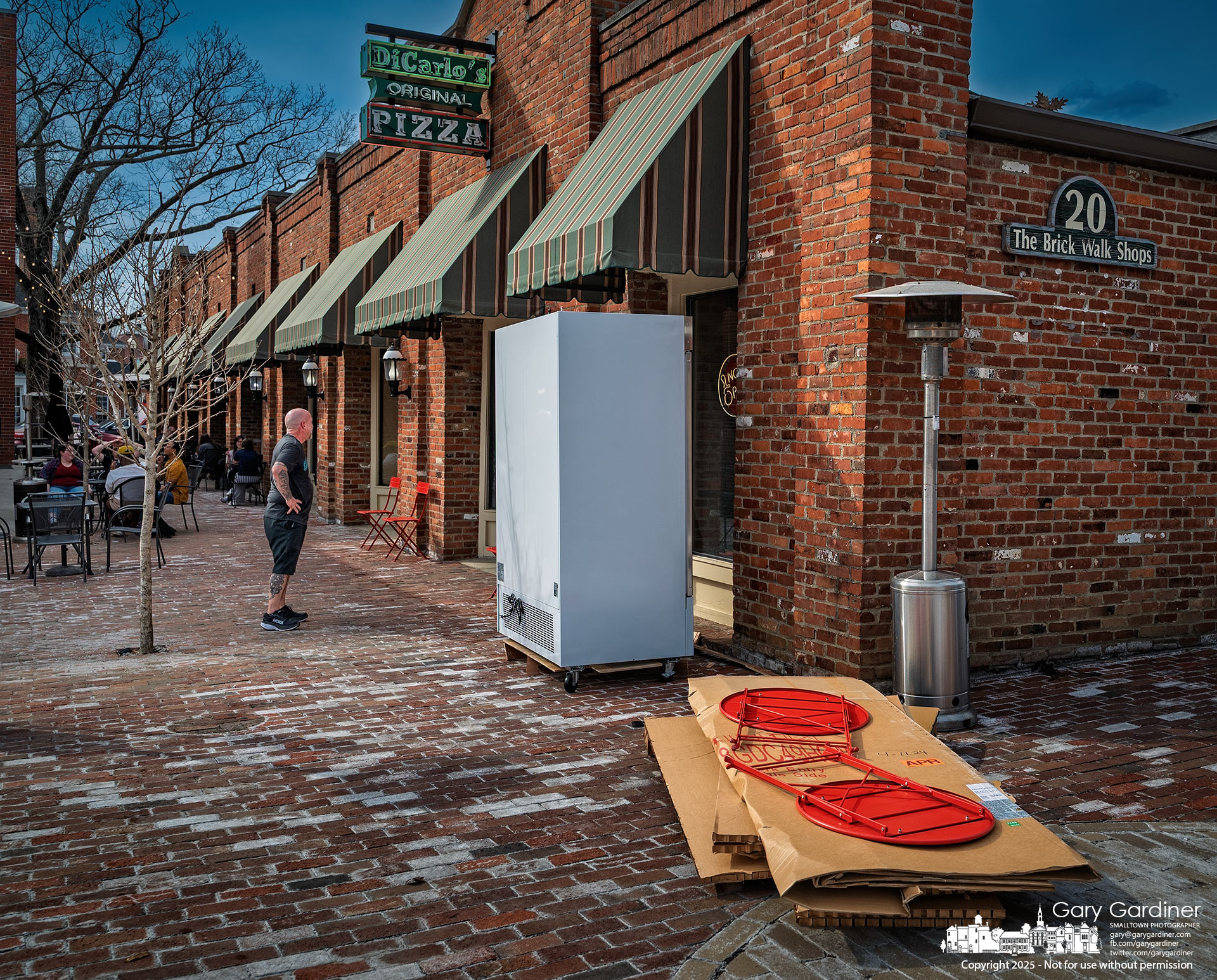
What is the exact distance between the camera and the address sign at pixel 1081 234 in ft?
23.3

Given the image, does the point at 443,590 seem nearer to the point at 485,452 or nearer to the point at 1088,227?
the point at 485,452

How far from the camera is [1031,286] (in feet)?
23.8

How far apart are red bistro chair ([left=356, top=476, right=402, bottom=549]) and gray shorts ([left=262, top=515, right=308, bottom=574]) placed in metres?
5.22

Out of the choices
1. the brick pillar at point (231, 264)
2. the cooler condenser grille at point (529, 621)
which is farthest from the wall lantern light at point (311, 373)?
the cooler condenser grille at point (529, 621)

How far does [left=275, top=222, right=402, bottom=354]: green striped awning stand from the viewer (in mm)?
15031

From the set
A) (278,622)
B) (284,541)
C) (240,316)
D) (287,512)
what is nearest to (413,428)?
(287,512)

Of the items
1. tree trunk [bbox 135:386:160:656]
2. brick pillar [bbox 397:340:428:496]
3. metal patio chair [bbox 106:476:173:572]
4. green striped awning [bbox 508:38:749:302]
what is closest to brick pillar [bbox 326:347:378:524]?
brick pillar [bbox 397:340:428:496]

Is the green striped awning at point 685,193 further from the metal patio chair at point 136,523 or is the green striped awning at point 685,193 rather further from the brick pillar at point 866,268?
the metal patio chair at point 136,523

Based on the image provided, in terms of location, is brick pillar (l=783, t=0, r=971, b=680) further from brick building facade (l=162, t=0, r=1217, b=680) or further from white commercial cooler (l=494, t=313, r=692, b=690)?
white commercial cooler (l=494, t=313, r=692, b=690)

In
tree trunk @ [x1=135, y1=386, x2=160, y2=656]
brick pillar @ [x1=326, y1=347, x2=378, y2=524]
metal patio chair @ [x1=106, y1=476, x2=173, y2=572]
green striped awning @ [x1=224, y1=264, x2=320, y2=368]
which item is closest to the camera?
tree trunk @ [x1=135, y1=386, x2=160, y2=656]

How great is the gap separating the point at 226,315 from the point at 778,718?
2801 centimetres

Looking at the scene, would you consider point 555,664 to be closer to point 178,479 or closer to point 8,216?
point 178,479

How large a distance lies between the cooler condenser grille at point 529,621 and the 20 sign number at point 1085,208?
460 centimetres

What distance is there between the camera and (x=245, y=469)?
2148cm
